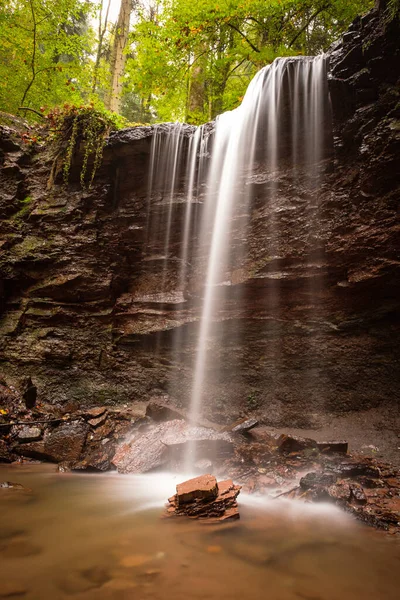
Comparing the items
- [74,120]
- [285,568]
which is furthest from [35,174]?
[285,568]

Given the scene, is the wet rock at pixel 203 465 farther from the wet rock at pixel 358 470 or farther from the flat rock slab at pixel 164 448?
the wet rock at pixel 358 470

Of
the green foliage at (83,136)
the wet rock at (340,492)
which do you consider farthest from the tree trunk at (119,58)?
the wet rock at (340,492)

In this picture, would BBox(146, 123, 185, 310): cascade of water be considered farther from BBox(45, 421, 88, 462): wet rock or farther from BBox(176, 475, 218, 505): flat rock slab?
BBox(176, 475, 218, 505): flat rock slab

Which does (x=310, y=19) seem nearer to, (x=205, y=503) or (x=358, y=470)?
(x=358, y=470)

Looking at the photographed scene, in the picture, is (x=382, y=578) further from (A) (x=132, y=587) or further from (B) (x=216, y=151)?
(B) (x=216, y=151)

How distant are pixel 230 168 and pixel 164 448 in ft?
19.6

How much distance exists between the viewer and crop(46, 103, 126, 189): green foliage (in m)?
7.71

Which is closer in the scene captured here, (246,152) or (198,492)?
(198,492)

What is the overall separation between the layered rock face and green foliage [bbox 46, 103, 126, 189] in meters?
0.28

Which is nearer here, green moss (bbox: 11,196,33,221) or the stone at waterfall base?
the stone at waterfall base

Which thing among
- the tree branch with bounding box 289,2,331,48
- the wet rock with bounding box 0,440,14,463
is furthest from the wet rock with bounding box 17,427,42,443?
the tree branch with bounding box 289,2,331,48

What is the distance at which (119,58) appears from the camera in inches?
478

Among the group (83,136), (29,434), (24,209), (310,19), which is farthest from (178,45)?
(29,434)

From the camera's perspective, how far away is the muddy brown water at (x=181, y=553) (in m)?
1.80
